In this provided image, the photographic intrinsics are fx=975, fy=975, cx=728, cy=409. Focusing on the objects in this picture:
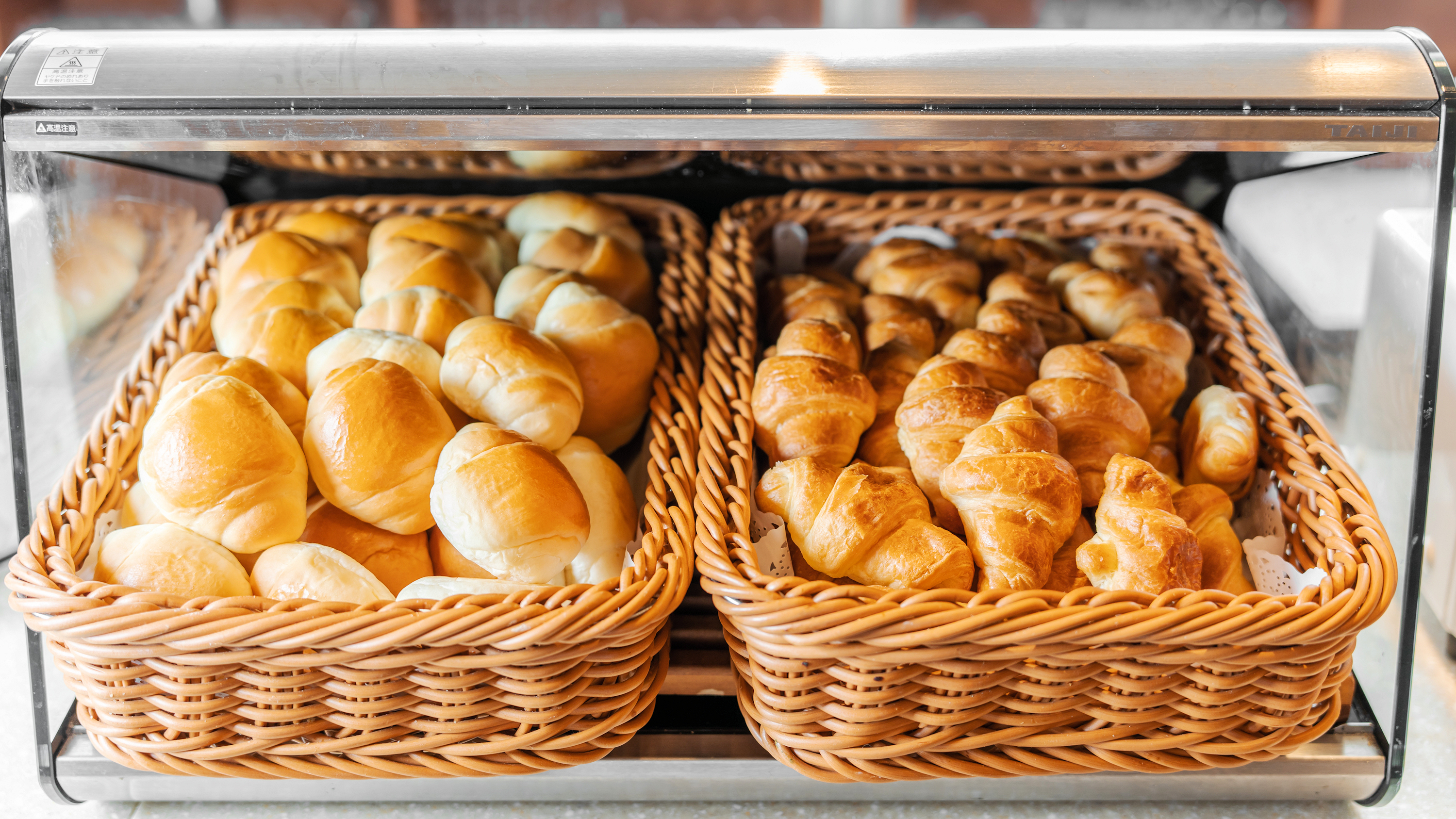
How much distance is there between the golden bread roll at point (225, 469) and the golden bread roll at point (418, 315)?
0.23 m

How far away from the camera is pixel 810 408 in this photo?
1.05 m

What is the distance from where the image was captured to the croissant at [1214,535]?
976 mm

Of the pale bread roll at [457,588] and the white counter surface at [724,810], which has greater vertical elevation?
the pale bread roll at [457,588]

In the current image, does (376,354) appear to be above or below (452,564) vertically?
above

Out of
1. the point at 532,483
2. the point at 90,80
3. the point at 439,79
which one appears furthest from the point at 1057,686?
the point at 90,80

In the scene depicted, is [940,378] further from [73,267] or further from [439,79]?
[73,267]

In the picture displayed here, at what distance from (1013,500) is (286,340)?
813mm

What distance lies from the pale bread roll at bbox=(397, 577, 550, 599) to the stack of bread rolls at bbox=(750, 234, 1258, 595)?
26cm

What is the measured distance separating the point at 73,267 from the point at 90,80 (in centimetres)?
25

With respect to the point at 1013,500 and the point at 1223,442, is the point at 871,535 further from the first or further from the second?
the point at 1223,442

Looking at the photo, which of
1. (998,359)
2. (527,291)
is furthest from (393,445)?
(998,359)

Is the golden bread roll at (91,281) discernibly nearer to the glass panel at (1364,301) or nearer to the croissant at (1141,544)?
the croissant at (1141,544)

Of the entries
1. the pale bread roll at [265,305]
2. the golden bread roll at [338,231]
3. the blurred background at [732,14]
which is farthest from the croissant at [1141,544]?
the blurred background at [732,14]

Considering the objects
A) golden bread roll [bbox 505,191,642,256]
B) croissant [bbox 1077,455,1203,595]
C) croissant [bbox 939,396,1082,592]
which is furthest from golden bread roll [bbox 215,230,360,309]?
croissant [bbox 1077,455,1203,595]
